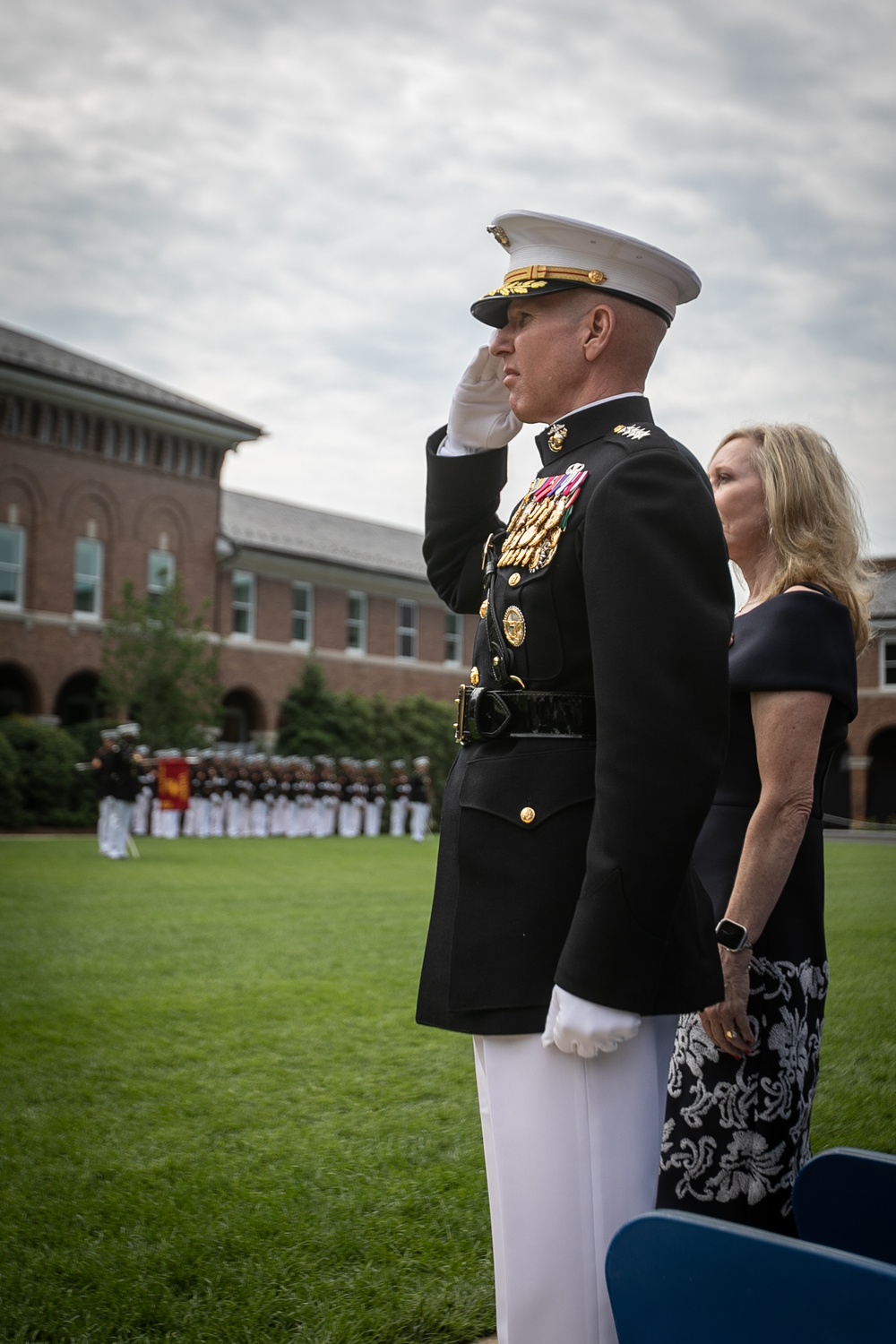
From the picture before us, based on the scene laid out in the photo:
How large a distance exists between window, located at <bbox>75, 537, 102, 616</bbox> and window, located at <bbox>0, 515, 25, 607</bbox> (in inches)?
67.4

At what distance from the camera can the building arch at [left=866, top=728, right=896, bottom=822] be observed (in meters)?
46.0

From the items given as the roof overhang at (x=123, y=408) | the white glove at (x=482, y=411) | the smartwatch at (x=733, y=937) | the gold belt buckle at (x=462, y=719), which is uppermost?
the roof overhang at (x=123, y=408)

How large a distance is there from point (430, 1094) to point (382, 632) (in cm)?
3802

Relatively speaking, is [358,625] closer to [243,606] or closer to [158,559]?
[243,606]

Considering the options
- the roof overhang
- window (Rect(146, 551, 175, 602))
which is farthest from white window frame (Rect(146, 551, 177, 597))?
the roof overhang

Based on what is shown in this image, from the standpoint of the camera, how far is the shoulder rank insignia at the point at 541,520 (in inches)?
88.6

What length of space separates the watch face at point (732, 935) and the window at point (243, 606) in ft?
123

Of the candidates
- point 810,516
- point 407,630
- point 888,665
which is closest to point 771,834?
point 810,516

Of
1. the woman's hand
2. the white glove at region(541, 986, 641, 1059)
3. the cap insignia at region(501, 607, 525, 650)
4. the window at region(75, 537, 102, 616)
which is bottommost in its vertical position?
the woman's hand

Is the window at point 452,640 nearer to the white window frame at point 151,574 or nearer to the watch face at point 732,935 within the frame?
the white window frame at point 151,574

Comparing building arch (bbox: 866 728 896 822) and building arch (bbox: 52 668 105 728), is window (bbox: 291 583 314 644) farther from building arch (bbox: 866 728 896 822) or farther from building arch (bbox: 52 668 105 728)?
building arch (bbox: 866 728 896 822)

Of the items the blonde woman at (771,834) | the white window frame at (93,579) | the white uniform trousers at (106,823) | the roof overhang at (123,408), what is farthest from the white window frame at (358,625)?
the blonde woman at (771,834)

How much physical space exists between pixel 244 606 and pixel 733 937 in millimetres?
37527

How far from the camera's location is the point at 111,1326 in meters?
3.24
